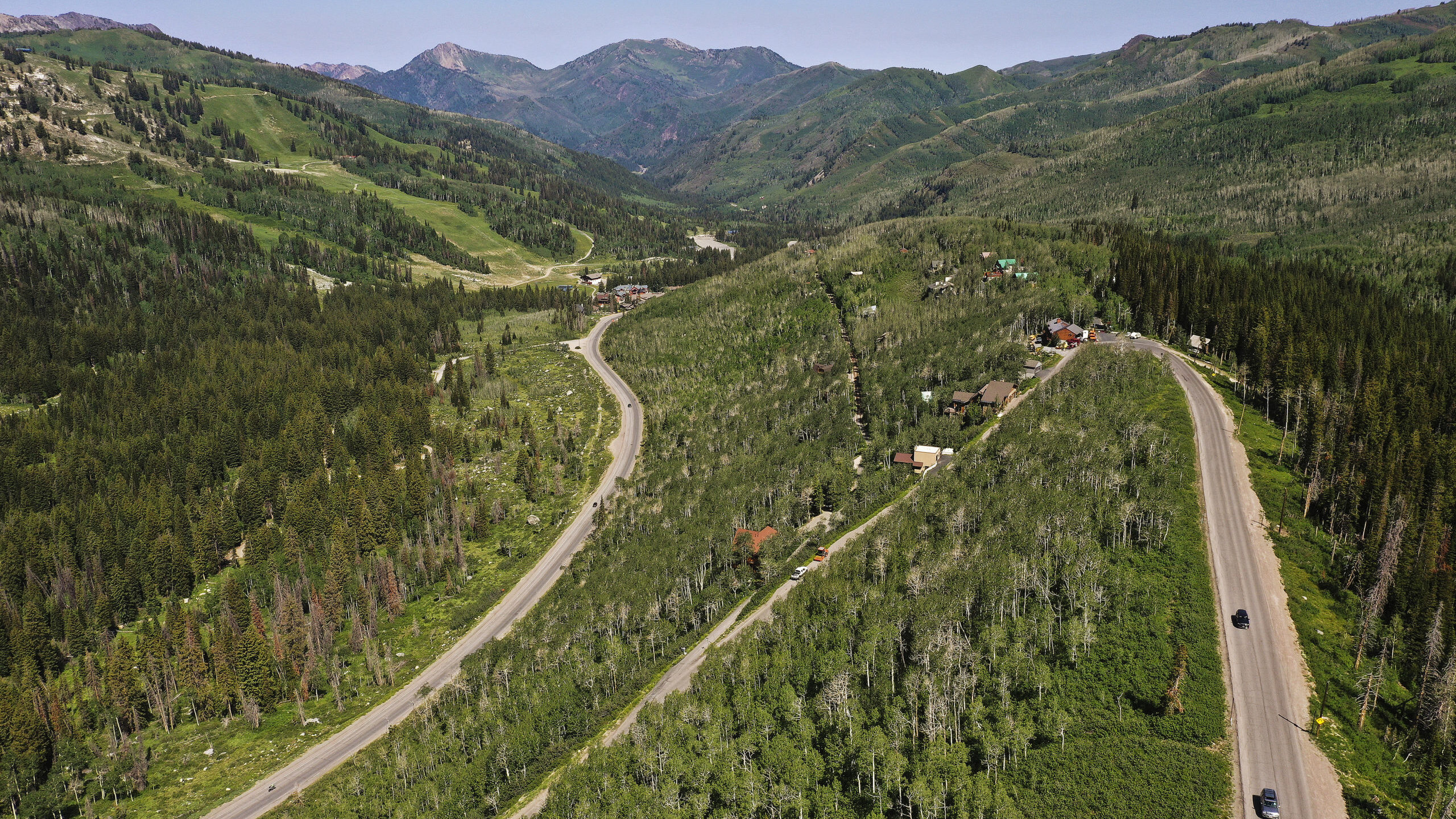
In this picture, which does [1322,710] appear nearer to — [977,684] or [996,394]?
[977,684]

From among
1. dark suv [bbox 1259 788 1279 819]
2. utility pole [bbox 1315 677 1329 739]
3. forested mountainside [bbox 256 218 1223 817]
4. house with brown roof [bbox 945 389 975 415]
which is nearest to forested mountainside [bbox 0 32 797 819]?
forested mountainside [bbox 256 218 1223 817]

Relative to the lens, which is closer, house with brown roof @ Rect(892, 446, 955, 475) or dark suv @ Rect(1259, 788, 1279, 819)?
dark suv @ Rect(1259, 788, 1279, 819)

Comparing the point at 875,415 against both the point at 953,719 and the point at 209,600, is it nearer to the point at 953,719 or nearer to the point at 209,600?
the point at 953,719

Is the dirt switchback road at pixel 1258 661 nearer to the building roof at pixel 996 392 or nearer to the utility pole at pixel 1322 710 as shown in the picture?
the utility pole at pixel 1322 710

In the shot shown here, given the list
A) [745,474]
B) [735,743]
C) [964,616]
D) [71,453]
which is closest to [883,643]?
[964,616]

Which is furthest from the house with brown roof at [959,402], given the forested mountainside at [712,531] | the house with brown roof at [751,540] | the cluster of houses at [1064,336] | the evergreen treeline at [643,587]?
the house with brown roof at [751,540]

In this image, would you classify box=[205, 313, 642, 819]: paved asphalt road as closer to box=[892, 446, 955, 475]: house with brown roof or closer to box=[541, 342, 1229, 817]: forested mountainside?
box=[541, 342, 1229, 817]: forested mountainside

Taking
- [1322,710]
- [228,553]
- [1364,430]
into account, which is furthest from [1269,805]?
[228,553]
